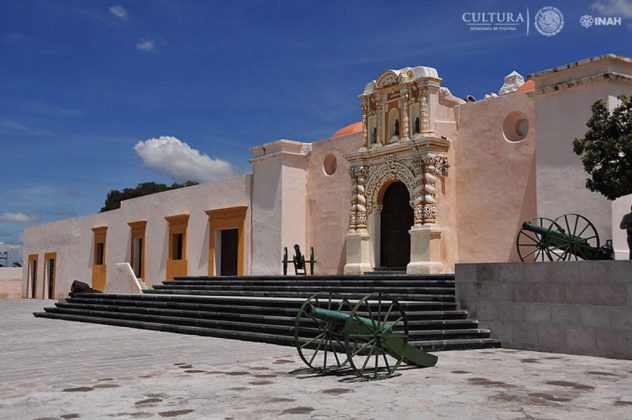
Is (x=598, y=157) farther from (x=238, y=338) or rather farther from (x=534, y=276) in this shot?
(x=238, y=338)

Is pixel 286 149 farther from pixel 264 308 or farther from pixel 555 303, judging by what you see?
pixel 555 303

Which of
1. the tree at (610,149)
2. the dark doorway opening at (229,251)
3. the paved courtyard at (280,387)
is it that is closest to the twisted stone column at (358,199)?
the dark doorway opening at (229,251)

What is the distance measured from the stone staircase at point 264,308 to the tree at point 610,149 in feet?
9.20

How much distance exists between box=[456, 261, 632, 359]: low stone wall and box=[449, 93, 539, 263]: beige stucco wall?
14.1 feet

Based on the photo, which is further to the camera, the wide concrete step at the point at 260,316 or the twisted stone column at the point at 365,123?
the twisted stone column at the point at 365,123

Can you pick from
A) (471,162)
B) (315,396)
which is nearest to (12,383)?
(315,396)

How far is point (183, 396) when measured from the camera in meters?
5.69

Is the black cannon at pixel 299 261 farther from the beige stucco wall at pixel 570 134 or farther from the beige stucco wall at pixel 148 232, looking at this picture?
the beige stucco wall at pixel 570 134

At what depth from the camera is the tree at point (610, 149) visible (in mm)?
9758

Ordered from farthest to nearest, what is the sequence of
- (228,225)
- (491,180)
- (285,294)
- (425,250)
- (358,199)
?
(228,225) → (358,199) → (425,250) → (491,180) → (285,294)

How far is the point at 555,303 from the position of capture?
9.12 metres

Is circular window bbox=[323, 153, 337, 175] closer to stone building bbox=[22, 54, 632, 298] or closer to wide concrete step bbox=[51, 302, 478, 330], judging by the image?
stone building bbox=[22, 54, 632, 298]

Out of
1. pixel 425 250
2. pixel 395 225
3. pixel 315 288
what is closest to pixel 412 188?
pixel 395 225

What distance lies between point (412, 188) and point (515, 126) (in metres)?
→ 2.69
